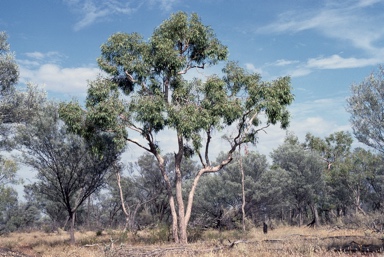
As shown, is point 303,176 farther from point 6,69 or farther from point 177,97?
point 6,69

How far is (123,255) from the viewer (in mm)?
13680

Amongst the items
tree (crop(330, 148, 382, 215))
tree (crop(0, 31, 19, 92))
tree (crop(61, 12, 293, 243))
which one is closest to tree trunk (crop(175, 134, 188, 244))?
tree (crop(61, 12, 293, 243))

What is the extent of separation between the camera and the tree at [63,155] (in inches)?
868

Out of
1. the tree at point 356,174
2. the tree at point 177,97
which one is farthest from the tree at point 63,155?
the tree at point 356,174

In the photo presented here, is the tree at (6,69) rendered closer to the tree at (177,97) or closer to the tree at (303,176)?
the tree at (177,97)

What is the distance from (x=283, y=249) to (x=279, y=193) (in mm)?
26545

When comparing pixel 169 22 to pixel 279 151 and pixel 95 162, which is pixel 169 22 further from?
pixel 279 151

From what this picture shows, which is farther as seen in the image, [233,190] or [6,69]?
[233,190]

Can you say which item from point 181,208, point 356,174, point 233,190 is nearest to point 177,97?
point 181,208

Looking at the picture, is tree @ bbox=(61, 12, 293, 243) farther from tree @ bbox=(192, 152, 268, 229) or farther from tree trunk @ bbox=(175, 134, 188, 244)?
tree @ bbox=(192, 152, 268, 229)

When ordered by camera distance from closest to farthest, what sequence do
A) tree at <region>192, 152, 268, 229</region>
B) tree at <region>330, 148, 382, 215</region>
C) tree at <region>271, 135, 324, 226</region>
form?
tree at <region>192, 152, 268, 229</region> → tree at <region>271, 135, 324, 226</region> → tree at <region>330, 148, 382, 215</region>

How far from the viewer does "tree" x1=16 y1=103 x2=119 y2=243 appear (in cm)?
2205

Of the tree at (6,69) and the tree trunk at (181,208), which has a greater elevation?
the tree at (6,69)

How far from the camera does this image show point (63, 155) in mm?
22781
